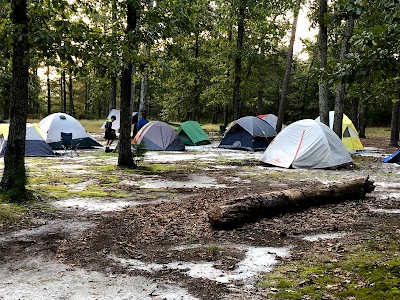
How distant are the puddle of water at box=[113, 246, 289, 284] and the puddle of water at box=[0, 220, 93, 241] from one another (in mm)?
1465

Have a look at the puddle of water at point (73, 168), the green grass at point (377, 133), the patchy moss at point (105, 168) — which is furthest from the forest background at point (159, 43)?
the green grass at point (377, 133)

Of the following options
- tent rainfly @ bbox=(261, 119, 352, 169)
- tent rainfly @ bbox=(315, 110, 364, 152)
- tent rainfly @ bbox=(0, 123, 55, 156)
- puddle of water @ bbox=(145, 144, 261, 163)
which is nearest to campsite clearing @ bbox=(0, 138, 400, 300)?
tent rainfly @ bbox=(261, 119, 352, 169)

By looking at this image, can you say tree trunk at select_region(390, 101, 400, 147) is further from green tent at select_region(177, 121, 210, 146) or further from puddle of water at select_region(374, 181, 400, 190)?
puddle of water at select_region(374, 181, 400, 190)

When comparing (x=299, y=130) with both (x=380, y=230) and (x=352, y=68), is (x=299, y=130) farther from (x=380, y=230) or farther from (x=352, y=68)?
(x=352, y=68)

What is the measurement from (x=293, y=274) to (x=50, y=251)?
2.80 m

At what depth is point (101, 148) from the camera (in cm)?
1814

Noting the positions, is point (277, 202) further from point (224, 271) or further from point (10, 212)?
point (10, 212)

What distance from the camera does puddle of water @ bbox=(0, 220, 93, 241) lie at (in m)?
5.43

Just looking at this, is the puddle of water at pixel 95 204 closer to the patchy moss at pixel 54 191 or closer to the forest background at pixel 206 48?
the patchy moss at pixel 54 191

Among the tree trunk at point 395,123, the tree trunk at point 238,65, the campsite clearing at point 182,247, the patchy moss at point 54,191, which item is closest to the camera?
the campsite clearing at point 182,247

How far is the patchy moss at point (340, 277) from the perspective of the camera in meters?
3.58

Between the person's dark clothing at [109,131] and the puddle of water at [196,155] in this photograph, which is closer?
the puddle of water at [196,155]

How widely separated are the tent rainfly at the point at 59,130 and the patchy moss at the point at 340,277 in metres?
14.1

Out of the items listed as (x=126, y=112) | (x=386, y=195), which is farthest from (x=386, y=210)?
(x=126, y=112)
